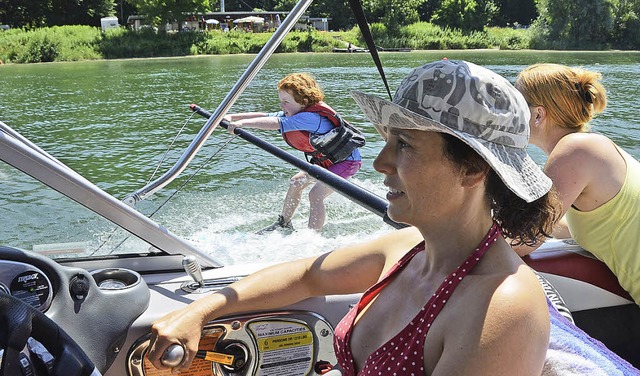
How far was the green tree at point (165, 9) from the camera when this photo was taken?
4378 centimetres

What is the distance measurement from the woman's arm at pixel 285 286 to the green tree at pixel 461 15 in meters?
48.0

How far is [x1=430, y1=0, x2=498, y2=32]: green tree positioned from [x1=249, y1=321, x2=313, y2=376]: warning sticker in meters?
47.9

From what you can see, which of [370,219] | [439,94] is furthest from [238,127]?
[439,94]

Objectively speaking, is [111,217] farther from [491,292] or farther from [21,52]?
[21,52]

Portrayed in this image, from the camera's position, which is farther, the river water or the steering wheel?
the river water

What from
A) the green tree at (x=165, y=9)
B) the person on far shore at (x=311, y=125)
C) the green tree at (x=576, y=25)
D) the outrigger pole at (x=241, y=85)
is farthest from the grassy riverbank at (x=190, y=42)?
the outrigger pole at (x=241, y=85)

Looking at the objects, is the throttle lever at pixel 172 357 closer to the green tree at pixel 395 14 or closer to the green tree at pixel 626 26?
the green tree at pixel 395 14

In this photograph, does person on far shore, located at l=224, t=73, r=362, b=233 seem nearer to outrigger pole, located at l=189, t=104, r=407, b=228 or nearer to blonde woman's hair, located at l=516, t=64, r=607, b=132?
outrigger pole, located at l=189, t=104, r=407, b=228

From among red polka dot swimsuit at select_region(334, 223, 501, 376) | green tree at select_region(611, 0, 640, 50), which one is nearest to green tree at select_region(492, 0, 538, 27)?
green tree at select_region(611, 0, 640, 50)

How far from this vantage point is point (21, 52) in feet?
99.3

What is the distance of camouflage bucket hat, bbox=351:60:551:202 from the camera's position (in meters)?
1.16

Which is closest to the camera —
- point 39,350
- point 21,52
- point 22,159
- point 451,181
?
point 39,350

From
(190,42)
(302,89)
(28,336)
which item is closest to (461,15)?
(190,42)

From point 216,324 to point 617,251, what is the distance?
1211 mm
